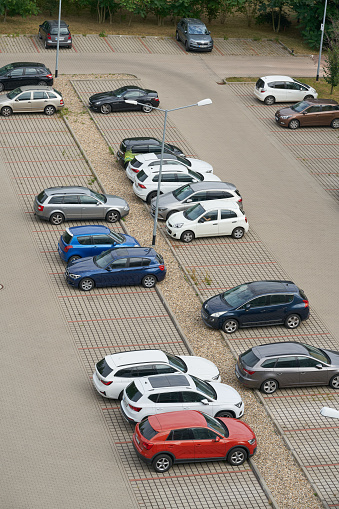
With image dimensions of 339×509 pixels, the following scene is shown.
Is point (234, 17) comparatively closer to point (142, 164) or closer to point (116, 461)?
point (142, 164)

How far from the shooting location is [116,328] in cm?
2695

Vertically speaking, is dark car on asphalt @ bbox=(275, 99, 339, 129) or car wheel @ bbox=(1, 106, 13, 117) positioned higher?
dark car on asphalt @ bbox=(275, 99, 339, 129)

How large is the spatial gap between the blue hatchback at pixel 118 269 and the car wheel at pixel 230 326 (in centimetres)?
360

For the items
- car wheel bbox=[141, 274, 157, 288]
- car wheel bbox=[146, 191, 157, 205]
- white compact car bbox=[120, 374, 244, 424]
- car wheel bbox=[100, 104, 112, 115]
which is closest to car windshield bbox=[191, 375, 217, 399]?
white compact car bbox=[120, 374, 244, 424]

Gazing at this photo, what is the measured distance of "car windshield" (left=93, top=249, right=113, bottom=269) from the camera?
28.9 meters

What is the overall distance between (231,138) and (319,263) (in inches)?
508

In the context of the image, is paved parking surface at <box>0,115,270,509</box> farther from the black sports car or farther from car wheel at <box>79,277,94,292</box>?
the black sports car

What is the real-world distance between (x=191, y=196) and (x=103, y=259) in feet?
20.8

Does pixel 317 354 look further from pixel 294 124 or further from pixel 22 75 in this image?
pixel 22 75

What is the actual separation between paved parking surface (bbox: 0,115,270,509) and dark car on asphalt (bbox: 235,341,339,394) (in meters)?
2.62

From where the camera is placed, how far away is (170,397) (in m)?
22.3

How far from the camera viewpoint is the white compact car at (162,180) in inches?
1385

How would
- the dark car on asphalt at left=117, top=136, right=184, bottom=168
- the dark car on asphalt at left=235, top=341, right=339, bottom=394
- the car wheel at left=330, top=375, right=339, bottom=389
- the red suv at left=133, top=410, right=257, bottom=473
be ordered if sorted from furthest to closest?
the dark car on asphalt at left=117, top=136, right=184, bottom=168
the car wheel at left=330, top=375, right=339, bottom=389
the dark car on asphalt at left=235, top=341, right=339, bottom=394
the red suv at left=133, top=410, right=257, bottom=473

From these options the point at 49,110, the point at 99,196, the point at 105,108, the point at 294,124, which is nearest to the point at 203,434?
the point at 99,196
